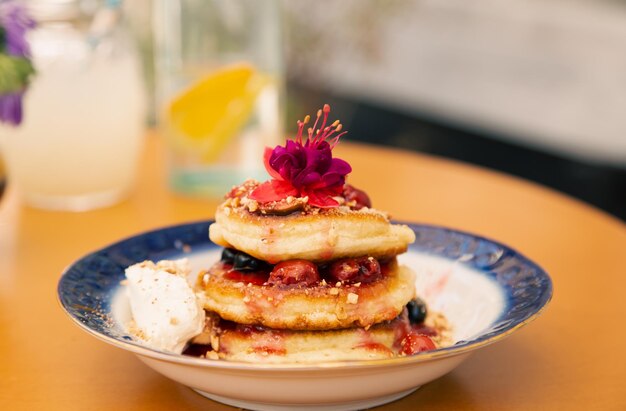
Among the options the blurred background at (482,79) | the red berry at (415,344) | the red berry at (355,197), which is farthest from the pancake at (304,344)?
the blurred background at (482,79)

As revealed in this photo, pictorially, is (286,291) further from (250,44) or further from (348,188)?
(250,44)

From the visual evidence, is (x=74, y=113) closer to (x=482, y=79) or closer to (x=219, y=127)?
(x=219, y=127)

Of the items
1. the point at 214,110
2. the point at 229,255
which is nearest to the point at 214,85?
the point at 214,110

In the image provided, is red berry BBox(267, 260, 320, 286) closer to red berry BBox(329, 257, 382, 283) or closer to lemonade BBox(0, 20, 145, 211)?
red berry BBox(329, 257, 382, 283)

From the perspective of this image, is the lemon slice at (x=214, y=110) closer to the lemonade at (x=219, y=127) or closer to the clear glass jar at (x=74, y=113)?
the lemonade at (x=219, y=127)

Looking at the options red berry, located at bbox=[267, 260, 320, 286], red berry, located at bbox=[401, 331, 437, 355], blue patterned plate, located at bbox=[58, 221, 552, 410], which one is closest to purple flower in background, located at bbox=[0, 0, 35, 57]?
blue patterned plate, located at bbox=[58, 221, 552, 410]
